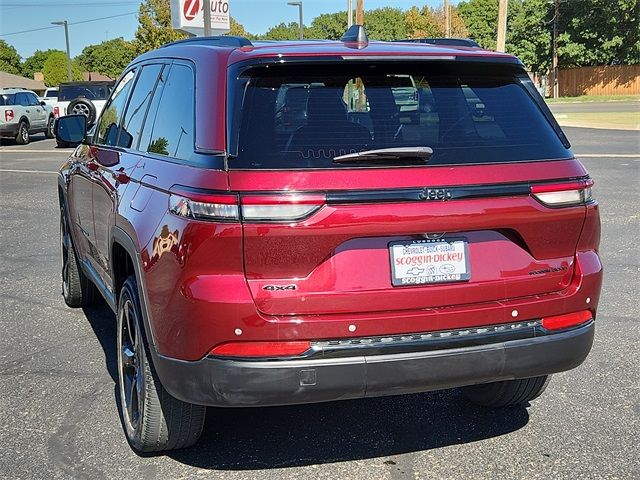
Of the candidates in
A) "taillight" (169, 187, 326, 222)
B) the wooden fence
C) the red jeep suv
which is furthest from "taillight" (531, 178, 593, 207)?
the wooden fence

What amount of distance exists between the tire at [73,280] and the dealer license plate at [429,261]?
3.50 m

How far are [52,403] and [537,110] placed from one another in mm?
2962

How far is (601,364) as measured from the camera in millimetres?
4855

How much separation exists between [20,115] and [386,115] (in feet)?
86.6

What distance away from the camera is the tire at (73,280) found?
5965mm

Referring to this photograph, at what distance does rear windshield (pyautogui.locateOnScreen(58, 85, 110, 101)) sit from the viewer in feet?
92.9

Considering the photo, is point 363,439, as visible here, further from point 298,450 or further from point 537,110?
point 537,110

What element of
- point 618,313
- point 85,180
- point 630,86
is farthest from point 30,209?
point 630,86

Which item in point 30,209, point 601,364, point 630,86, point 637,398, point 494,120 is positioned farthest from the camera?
point 630,86

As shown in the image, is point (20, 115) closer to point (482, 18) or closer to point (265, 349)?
point (265, 349)

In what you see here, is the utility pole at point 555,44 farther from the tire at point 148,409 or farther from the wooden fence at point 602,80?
the tire at point 148,409

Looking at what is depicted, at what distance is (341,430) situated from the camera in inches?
155

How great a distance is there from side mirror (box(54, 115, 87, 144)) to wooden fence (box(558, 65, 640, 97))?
206 ft

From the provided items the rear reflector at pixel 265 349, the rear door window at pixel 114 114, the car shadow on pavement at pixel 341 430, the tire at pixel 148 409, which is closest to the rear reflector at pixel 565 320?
the car shadow on pavement at pixel 341 430
